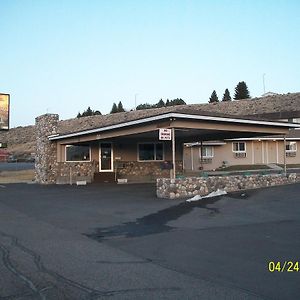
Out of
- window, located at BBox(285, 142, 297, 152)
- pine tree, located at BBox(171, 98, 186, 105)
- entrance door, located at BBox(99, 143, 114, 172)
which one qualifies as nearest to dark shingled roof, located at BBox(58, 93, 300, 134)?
pine tree, located at BBox(171, 98, 186, 105)

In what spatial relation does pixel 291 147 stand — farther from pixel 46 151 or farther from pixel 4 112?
pixel 4 112

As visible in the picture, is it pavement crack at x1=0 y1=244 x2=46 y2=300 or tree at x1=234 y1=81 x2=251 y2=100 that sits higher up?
tree at x1=234 y1=81 x2=251 y2=100

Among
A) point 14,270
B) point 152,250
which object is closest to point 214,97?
point 152,250

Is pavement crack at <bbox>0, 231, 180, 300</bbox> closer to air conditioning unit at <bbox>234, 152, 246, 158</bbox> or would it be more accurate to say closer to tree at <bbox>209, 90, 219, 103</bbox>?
air conditioning unit at <bbox>234, 152, 246, 158</bbox>

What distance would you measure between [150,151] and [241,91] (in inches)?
2812

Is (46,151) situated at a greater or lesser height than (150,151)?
greater

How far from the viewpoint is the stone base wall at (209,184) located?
55.5 feet

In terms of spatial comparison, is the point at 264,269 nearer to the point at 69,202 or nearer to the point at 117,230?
the point at 117,230

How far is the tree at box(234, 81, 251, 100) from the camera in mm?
95231

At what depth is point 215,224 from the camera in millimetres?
10961

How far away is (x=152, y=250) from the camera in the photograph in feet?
27.3

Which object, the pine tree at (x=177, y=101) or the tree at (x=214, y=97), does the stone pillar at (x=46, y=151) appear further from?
the pine tree at (x=177, y=101)

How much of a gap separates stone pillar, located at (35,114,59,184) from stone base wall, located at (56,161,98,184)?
40 centimetres

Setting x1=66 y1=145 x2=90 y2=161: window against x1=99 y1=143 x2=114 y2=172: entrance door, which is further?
x1=66 y1=145 x2=90 y2=161: window
